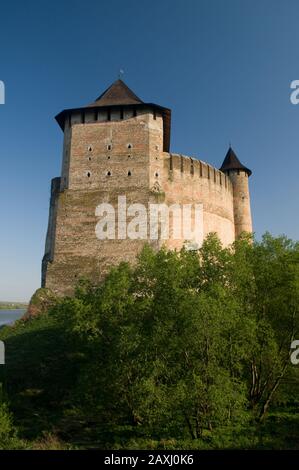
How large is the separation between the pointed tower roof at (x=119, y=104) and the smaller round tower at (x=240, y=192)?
594cm

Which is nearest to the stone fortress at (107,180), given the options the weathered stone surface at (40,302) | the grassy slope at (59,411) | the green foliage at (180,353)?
the weathered stone surface at (40,302)

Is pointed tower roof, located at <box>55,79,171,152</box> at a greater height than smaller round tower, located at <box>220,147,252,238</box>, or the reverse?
pointed tower roof, located at <box>55,79,171,152</box>

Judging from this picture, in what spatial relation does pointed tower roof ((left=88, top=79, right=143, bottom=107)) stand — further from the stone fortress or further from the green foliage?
the green foliage

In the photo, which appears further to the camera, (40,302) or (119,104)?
(119,104)

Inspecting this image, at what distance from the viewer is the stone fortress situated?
58.3 ft

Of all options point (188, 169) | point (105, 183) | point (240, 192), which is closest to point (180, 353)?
point (105, 183)

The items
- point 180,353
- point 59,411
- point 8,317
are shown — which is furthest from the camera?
Answer: point 8,317

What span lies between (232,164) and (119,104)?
385 inches

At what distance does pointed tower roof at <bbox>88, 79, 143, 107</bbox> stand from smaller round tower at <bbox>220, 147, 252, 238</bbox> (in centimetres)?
844

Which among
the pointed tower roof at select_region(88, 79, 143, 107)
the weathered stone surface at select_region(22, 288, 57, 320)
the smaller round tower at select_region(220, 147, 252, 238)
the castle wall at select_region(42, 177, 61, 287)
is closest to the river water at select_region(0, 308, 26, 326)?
the weathered stone surface at select_region(22, 288, 57, 320)

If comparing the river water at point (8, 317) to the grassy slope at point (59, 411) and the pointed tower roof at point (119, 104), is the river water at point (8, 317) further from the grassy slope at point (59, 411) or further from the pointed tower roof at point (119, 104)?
the pointed tower roof at point (119, 104)

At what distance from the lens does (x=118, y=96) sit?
2077 cm

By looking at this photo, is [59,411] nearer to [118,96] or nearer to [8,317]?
[118,96]
